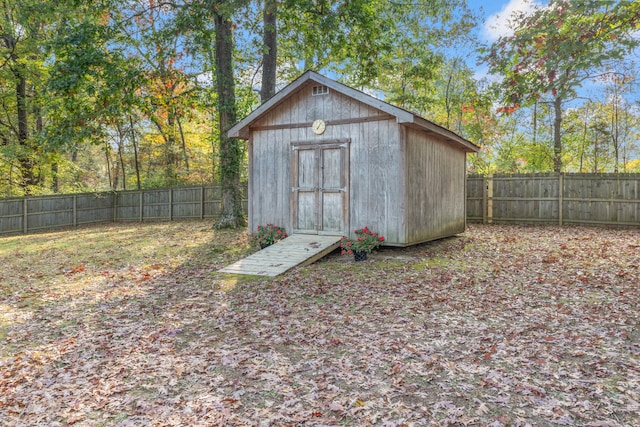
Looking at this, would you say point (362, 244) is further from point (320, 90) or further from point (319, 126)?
point (320, 90)

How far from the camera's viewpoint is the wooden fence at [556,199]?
13.5 m

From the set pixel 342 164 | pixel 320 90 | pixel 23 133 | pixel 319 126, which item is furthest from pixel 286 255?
pixel 23 133

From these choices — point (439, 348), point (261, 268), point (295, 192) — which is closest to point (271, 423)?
point (439, 348)

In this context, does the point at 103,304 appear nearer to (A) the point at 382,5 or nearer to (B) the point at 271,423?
(B) the point at 271,423

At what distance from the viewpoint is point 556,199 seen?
47.9ft

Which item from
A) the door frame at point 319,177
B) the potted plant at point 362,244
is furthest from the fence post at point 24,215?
the potted plant at point 362,244

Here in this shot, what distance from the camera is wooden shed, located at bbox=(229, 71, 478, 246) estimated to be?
8.80m

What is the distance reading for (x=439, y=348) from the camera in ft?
13.6

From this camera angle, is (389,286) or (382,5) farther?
(382,5)

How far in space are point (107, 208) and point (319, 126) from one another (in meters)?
A: 14.8

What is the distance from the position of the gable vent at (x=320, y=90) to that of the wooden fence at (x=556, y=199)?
28.7 ft

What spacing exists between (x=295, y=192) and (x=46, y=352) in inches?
251

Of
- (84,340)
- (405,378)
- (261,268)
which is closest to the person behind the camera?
(405,378)

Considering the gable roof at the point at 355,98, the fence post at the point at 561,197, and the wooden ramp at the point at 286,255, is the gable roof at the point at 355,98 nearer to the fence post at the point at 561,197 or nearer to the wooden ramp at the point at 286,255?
the wooden ramp at the point at 286,255
